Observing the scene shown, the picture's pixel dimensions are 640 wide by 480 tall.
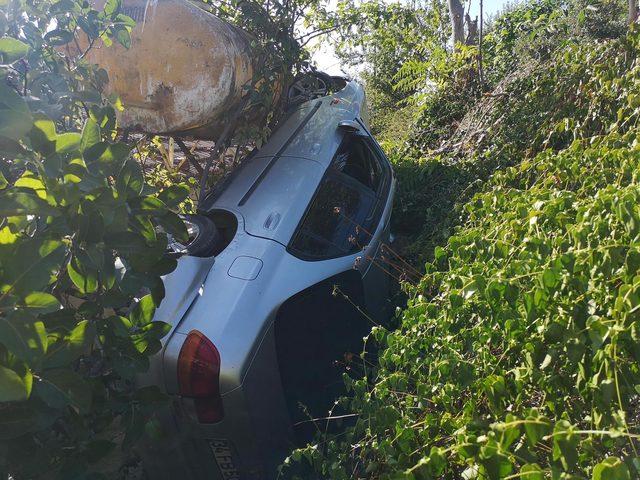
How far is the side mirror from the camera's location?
448 cm

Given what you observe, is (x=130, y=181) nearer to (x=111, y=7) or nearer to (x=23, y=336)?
(x=23, y=336)

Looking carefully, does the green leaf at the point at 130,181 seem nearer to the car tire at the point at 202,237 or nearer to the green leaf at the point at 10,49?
the green leaf at the point at 10,49

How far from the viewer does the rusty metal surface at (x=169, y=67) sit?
137 inches

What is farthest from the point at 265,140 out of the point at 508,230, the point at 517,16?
the point at 517,16

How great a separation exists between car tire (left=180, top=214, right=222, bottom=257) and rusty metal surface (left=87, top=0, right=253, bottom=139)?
27.5 inches

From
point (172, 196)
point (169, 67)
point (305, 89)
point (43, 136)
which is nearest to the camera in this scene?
point (43, 136)

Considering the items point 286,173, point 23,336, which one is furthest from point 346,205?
point 23,336

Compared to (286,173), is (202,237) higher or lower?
lower

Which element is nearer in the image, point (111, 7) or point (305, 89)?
point (111, 7)

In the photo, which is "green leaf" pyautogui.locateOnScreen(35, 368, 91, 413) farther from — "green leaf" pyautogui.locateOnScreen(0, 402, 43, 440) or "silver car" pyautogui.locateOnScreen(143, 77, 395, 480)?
"silver car" pyautogui.locateOnScreen(143, 77, 395, 480)

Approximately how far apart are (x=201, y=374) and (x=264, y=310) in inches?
16.8

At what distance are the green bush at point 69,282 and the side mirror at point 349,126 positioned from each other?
230cm

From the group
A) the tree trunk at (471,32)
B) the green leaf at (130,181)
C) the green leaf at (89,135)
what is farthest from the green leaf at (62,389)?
the tree trunk at (471,32)

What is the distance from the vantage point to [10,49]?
73.5 inches
